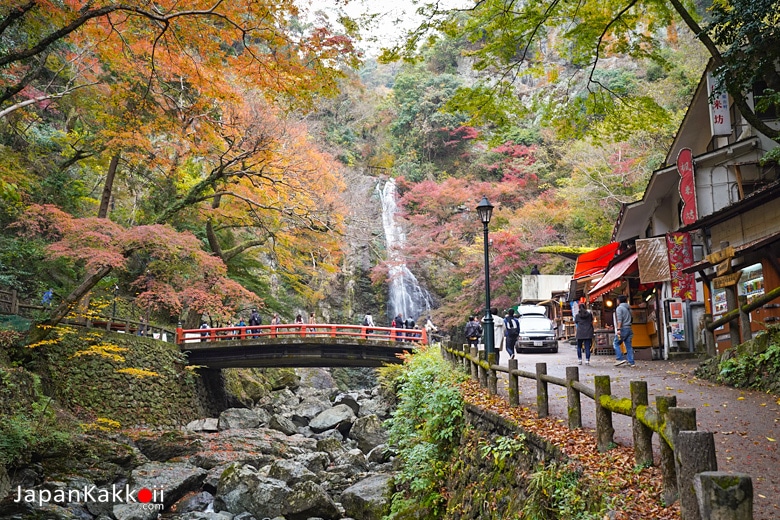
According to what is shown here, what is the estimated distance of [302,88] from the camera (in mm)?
8961

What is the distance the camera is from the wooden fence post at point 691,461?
3273 millimetres

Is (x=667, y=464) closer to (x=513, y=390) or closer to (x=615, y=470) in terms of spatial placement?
(x=615, y=470)

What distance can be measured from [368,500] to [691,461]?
9701 mm

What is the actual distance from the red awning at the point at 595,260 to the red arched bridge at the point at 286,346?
710 centimetres

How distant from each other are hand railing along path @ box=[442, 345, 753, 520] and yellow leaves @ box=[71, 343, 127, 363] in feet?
50.5

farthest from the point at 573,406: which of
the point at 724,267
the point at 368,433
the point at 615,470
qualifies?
the point at 368,433

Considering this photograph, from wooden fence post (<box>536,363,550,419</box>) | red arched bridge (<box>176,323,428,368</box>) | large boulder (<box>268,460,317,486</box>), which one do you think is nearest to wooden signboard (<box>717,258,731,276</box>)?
wooden fence post (<box>536,363,550,419</box>)

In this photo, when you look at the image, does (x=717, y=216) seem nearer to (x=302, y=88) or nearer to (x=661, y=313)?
(x=661, y=313)

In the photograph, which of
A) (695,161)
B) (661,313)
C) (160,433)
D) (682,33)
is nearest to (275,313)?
(160,433)

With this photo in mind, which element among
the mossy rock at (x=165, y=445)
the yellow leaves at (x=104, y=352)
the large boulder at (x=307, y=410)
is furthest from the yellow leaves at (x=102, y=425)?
the large boulder at (x=307, y=410)

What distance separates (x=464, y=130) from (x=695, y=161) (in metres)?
30.5

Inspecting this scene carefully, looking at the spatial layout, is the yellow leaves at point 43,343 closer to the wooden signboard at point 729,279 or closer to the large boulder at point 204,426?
the large boulder at point 204,426

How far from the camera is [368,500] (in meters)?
11.9

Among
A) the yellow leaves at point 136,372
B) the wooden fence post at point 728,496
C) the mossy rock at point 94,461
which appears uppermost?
the wooden fence post at point 728,496
